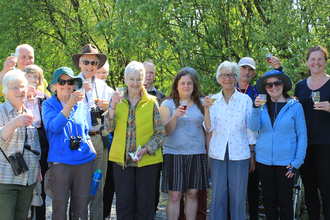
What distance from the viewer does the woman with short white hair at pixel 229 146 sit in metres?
4.04

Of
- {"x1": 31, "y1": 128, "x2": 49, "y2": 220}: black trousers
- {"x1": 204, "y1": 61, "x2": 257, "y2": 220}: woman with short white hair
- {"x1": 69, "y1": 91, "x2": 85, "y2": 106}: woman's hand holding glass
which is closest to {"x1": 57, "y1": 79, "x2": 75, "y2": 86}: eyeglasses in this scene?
{"x1": 69, "y1": 91, "x2": 85, "y2": 106}: woman's hand holding glass

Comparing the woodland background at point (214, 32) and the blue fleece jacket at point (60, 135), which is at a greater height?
the woodland background at point (214, 32)

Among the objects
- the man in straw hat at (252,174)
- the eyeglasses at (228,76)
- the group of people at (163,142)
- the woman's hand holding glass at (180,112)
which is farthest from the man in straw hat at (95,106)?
the man in straw hat at (252,174)

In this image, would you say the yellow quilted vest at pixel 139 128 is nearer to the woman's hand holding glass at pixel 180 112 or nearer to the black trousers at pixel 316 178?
the woman's hand holding glass at pixel 180 112

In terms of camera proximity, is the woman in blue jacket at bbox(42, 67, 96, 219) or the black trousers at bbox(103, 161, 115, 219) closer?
the woman in blue jacket at bbox(42, 67, 96, 219)

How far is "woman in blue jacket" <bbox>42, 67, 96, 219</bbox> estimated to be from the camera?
366 cm

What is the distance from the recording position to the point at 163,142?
400 cm

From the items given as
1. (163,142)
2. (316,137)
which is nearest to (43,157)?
(163,142)

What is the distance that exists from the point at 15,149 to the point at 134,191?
154cm

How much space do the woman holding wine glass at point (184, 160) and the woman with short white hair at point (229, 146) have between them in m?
0.17

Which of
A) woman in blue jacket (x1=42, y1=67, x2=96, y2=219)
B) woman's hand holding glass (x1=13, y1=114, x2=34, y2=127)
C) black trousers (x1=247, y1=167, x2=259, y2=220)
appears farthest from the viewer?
black trousers (x1=247, y1=167, x2=259, y2=220)

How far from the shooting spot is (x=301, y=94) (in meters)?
4.35

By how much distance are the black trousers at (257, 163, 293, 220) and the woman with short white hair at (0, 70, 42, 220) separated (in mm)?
2997

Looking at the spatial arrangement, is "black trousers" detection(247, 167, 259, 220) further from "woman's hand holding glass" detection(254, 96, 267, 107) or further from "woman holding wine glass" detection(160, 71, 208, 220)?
"woman's hand holding glass" detection(254, 96, 267, 107)
